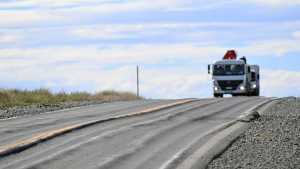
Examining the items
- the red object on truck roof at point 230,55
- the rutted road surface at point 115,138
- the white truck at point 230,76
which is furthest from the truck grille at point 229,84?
the rutted road surface at point 115,138

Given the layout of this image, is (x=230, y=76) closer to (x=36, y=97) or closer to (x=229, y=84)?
(x=229, y=84)

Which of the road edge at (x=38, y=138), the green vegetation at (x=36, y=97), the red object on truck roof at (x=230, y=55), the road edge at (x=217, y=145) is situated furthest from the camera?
the red object on truck roof at (x=230, y=55)

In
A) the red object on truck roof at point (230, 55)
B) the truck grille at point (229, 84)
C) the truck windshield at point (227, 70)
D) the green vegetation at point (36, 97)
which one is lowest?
the green vegetation at point (36, 97)

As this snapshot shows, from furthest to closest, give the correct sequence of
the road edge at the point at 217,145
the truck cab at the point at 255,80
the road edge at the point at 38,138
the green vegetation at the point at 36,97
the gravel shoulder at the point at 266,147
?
1. the truck cab at the point at 255,80
2. the green vegetation at the point at 36,97
3. the road edge at the point at 38,138
4. the road edge at the point at 217,145
5. the gravel shoulder at the point at 266,147

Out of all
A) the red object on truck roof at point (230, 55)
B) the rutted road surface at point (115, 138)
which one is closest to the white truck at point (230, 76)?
the red object on truck roof at point (230, 55)

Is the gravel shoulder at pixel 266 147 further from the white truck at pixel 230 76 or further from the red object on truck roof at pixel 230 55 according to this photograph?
the red object on truck roof at pixel 230 55

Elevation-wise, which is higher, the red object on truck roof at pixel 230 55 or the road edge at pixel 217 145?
the red object on truck roof at pixel 230 55

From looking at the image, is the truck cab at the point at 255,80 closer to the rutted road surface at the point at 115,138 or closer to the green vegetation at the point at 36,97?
the green vegetation at the point at 36,97

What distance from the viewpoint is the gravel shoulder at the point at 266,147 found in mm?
13430

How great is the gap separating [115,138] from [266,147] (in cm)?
347

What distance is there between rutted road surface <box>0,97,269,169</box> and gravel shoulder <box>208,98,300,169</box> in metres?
0.80

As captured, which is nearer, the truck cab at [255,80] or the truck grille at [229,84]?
the truck grille at [229,84]

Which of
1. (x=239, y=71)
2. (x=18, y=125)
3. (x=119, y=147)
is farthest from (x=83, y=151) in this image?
(x=239, y=71)

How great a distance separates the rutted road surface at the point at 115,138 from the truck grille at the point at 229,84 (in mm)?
22352
